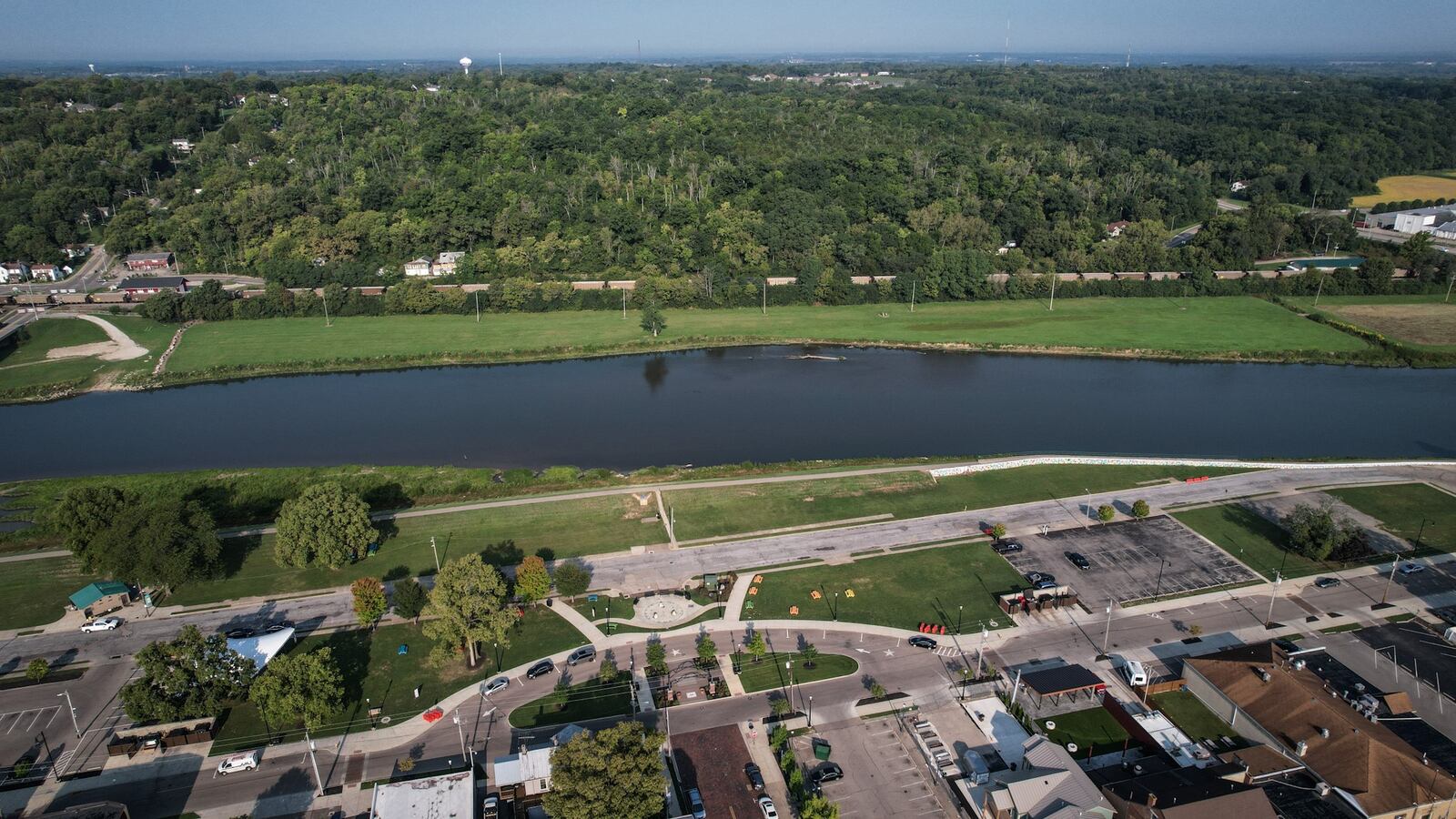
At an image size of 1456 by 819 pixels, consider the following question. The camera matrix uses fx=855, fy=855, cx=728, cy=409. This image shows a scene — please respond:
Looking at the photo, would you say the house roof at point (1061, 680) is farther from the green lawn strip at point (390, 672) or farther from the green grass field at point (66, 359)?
the green grass field at point (66, 359)

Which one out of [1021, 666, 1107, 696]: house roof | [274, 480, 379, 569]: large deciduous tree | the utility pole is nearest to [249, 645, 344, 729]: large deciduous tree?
the utility pole

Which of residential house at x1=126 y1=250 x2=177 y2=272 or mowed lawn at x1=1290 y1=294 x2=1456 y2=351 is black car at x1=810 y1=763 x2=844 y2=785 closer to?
mowed lawn at x1=1290 y1=294 x2=1456 y2=351

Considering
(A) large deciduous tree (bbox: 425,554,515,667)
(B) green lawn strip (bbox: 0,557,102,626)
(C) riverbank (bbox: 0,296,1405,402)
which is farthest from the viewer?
(C) riverbank (bbox: 0,296,1405,402)

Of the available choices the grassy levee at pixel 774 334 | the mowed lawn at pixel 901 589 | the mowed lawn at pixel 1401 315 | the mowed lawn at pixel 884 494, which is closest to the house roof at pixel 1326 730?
the mowed lawn at pixel 901 589

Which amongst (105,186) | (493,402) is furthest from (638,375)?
(105,186)

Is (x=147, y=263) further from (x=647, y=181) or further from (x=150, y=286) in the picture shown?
(x=647, y=181)

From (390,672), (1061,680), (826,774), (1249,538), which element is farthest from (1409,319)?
Result: (390,672)

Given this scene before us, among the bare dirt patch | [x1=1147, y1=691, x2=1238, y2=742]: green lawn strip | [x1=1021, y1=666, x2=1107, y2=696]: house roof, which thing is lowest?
[x1=1147, y1=691, x2=1238, y2=742]: green lawn strip
